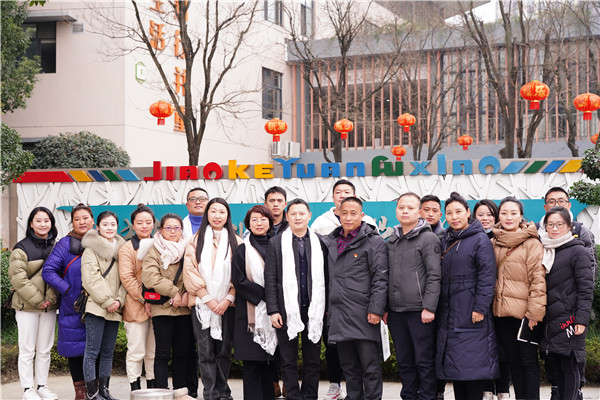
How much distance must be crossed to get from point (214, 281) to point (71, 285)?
134cm

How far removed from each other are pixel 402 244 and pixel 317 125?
68.9 ft

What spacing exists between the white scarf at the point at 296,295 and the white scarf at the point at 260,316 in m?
0.24

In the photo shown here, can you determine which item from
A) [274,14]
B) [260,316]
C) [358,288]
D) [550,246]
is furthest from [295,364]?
[274,14]

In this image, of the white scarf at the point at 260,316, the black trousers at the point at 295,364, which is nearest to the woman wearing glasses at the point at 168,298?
the white scarf at the point at 260,316

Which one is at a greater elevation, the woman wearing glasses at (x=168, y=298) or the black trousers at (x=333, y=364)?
the woman wearing glasses at (x=168, y=298)

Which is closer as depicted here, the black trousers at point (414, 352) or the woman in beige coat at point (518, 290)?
the woman in beige coat at point (518, 290)

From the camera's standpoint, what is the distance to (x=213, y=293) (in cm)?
647

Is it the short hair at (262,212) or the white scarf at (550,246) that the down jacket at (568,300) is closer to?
the white scarf at (550,246)

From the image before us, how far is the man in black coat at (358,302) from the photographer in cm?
589

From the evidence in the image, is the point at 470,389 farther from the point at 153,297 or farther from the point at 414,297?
the point at 153,297

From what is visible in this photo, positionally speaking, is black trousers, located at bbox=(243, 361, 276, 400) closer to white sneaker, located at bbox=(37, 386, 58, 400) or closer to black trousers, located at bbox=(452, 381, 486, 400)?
black trousers, located at bbox=(452, 381, 486, 400)

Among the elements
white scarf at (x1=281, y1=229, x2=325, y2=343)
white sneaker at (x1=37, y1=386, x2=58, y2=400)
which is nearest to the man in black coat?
white scarf at (x1=281, y1=229, x2=325, y2=343)

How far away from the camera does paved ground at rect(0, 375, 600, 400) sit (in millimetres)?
7020

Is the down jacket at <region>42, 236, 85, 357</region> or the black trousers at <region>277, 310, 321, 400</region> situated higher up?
the down jacket at <region>42, 236, 85, 357</region>
